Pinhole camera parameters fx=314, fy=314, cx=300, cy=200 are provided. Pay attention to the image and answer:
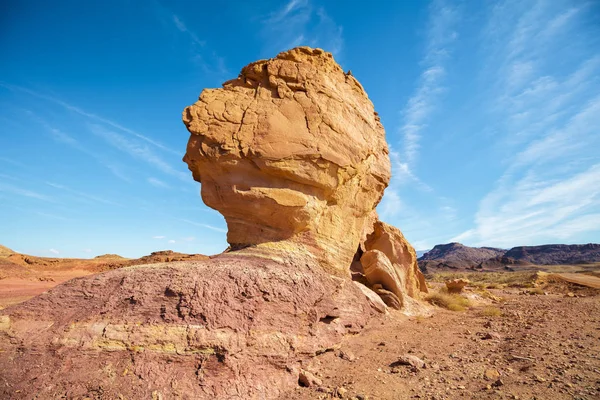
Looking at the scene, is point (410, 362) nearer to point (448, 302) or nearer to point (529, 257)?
point (448, 302)

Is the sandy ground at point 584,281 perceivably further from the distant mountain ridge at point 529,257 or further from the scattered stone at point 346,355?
the distant mountain ridge at point 529,257

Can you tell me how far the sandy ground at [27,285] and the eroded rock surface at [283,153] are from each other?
1247 centimetres

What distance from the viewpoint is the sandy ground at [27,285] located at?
1435 cm

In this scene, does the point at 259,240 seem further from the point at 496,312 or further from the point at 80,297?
the point at 496,312

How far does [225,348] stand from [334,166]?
4320 mm

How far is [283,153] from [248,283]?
8.79 ft

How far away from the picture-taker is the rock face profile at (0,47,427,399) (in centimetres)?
Answer: 425

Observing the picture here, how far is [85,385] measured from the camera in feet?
13.0

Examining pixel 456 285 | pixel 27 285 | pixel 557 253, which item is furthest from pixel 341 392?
pixel 557 253

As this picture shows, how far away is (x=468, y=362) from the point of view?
5551mm

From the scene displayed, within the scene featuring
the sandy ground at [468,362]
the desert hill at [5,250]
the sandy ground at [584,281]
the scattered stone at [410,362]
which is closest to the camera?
the sandy ground at [468,362]

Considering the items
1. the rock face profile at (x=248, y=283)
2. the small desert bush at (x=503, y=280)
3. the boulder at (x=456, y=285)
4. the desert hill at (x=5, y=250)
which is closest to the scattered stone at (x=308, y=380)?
the rock face profile at (x=248, y=283)

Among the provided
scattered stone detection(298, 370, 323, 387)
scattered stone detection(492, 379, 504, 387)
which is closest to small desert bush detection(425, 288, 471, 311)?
scattered stone detection(492, 379, 504, 387)

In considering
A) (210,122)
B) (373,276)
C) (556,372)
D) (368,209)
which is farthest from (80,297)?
(373,276)
